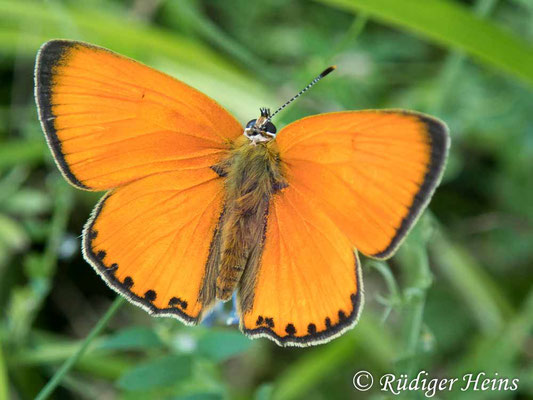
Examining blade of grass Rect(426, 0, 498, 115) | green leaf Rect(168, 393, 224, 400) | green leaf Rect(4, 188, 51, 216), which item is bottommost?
green leaf Rect(4, 188, 51, 216)

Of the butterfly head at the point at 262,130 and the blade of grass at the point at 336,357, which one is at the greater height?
the butterfly head at the point at 262,130

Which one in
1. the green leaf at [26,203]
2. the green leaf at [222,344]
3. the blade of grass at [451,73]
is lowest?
the green leaf at [26,203]

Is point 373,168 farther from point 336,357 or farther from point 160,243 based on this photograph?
point 336,357

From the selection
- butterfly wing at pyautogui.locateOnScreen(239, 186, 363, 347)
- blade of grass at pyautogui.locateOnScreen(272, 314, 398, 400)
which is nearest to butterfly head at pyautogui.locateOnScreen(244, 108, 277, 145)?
butterfly wing at pyautogui.locateOnScreen(239, 186, 363, 347)

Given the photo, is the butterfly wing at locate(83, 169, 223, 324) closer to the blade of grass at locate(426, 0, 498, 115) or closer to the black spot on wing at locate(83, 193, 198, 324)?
the black spot on wing at locate(83, 193, 198, 324)

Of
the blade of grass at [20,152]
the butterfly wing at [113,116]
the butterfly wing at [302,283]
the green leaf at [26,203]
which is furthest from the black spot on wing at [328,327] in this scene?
the blade of grass at [20,152]

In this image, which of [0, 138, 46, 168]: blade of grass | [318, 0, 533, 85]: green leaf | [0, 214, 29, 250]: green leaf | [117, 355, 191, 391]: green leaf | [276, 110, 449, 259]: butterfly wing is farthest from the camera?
[0, 138, 46, 168]: blade of grass

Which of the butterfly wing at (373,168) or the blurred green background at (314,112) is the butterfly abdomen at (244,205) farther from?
the blurred green background at (314,112)
